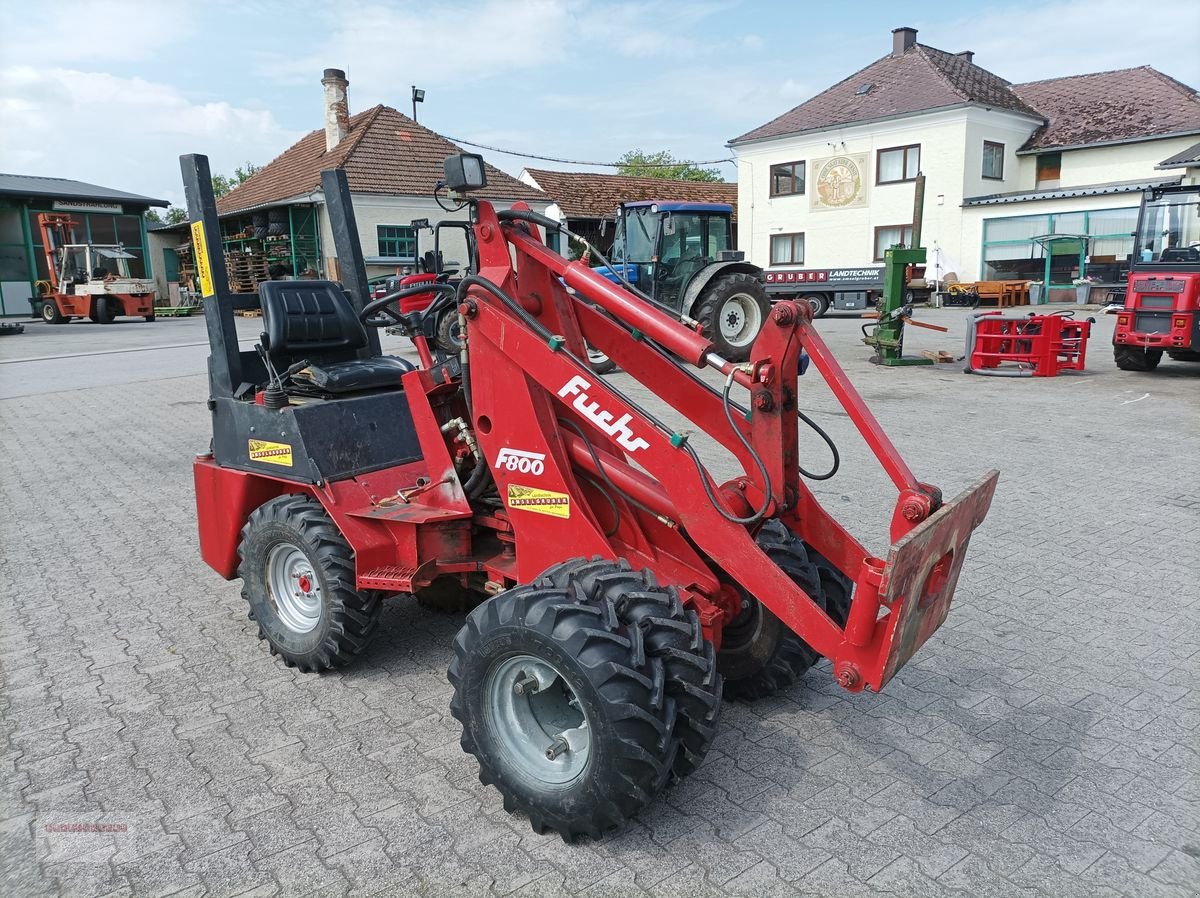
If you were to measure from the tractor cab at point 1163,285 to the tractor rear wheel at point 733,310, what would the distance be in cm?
502

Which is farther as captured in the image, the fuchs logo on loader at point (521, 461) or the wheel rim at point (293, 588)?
the wheel rim at point (293, 588)

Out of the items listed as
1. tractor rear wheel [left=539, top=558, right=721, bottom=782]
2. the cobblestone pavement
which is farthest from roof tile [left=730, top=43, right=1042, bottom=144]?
tractor rear wheel [left=539, top=558, right=721, bottom=782]

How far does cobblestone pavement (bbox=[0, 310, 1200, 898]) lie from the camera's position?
2.73 metres

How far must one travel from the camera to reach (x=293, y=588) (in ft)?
13.7

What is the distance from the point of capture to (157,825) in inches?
117

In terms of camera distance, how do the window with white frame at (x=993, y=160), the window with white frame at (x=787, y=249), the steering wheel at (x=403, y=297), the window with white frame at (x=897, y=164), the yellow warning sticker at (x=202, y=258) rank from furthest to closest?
the window with white frame at (x=787, y=249), the window with white frame at (x=897, y=164), the window with white frame at (x=993, y=160), the yellow warning sticker at (x=202, y=258), the steering wheel at (x=403, y=297)

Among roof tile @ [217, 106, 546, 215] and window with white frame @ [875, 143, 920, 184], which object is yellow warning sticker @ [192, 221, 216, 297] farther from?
window with white frame @ [875, 143, 920, 184]

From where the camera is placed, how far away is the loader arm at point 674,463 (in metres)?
2.84

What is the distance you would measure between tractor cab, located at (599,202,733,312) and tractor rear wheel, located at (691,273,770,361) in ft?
1.38

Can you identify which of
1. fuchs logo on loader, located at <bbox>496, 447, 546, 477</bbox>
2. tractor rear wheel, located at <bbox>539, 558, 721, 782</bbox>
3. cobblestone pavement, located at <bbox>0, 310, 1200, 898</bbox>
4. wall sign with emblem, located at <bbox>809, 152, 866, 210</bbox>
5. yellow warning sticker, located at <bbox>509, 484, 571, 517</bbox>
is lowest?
cobblestone pavement, located at <bbox>0, 310, 1200, 898</bbox>

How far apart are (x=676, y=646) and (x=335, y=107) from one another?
30.8 metres

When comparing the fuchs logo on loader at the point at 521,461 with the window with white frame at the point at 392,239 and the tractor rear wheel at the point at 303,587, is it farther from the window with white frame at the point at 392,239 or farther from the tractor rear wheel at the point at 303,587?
the window with white frame at the point at 392,239

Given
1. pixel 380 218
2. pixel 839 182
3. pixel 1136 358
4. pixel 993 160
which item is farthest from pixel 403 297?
pixel 993 160

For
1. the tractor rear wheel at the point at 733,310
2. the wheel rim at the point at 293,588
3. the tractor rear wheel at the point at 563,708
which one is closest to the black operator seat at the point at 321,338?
the wheel rim at the point at 293,588
